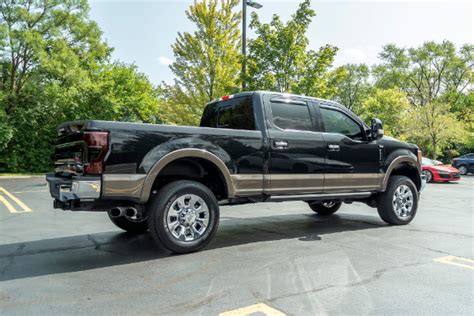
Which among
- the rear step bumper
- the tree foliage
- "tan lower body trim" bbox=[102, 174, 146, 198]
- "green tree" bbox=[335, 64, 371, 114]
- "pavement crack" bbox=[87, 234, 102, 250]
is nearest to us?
the rear step bumper

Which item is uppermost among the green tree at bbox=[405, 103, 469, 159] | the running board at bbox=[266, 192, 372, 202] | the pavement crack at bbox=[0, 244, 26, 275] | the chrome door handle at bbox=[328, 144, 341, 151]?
the green tree at bbox=[405, 103, 469, 159]

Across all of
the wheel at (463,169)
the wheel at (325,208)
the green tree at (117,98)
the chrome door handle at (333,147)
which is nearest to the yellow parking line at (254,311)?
the chrome door handle at (333,147)

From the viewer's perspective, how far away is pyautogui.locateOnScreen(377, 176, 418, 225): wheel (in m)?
6.55

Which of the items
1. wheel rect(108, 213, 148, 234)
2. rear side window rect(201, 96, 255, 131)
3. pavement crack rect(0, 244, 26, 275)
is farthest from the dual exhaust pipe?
rear side window rect(201, 96, 255, 131)

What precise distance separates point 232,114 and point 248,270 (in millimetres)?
2617

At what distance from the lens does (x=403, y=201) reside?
6.75m

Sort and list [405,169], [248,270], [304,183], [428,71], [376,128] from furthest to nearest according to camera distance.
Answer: [428,71] < [405,169] < [376,128] < [304,183] < [248,270]

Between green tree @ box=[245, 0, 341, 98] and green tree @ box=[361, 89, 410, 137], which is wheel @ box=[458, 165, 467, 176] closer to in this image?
green tree @ box=[361, 89, 410, 137]

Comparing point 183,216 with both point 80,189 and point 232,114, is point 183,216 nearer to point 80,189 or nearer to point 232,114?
point 80,189

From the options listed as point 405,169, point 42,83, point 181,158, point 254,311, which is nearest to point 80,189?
point 181,158

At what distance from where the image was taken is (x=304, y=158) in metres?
5.57

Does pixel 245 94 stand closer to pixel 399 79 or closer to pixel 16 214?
pixel 16 214

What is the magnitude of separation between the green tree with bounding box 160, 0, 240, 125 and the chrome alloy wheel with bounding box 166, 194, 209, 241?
15.6 meters

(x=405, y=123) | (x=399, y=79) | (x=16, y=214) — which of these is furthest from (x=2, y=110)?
(x=399, y=79)
